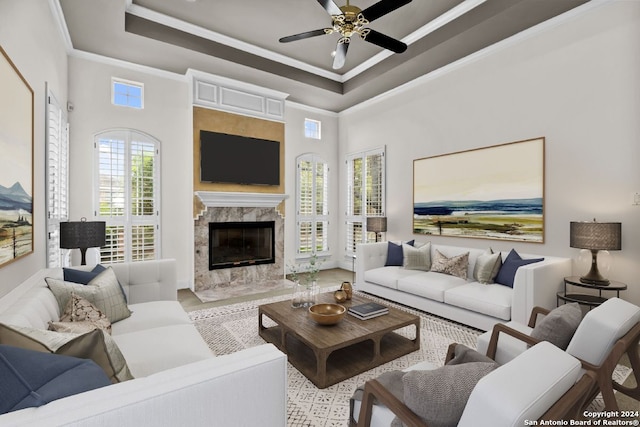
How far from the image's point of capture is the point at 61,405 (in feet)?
2.96

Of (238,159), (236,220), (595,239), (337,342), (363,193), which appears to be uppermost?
(238,159)

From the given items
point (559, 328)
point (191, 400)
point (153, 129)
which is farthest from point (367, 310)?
point (153, 129)

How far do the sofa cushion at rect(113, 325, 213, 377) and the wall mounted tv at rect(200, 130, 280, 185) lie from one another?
337 centimetres

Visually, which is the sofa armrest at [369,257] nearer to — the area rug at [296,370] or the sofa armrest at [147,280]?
the area rug at [296,370]

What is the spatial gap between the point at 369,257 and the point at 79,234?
143 inches

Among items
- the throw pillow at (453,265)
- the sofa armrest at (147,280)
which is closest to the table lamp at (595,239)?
the throw pillow at (453,265)

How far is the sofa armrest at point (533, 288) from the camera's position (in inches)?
120

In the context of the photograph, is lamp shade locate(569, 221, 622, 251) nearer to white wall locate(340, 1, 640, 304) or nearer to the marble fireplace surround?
white wall locate(340, 1, 640, 304)

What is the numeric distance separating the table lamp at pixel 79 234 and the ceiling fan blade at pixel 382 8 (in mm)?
3314

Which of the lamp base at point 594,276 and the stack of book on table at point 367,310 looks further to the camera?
the lamp base at point 594,276

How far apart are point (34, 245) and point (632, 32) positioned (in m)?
5.94

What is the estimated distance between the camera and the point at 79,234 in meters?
3.10

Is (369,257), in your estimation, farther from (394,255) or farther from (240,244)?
(240,244)

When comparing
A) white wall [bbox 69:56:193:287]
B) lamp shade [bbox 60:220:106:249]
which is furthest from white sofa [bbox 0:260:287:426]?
white wall [bbox 69:56:193:287]
